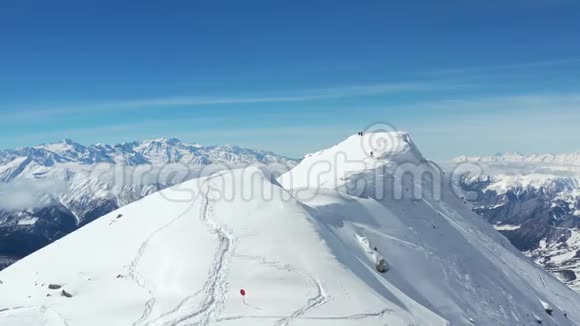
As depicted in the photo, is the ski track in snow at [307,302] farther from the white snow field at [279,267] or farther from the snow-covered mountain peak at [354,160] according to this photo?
the snow-covered mountain peak at [354,160]

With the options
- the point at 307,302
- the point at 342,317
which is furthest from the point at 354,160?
the point at 342,317

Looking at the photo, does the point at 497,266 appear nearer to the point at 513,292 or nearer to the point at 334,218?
the point at 513,292

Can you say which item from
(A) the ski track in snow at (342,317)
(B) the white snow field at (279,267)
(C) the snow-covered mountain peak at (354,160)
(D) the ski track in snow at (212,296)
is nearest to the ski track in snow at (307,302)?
(B) the white snow field at (279,267)

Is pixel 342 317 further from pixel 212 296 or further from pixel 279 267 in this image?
pixel 212 296

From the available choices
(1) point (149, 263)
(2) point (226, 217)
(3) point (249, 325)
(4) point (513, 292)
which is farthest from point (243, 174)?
(4) point (513, 292)

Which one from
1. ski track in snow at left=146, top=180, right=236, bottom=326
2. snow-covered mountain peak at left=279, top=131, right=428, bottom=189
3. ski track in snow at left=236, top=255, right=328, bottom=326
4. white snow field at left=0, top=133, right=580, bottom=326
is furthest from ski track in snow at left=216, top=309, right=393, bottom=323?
snow-covered mountain peak at left=279, top=131, right=428, bottom=189
